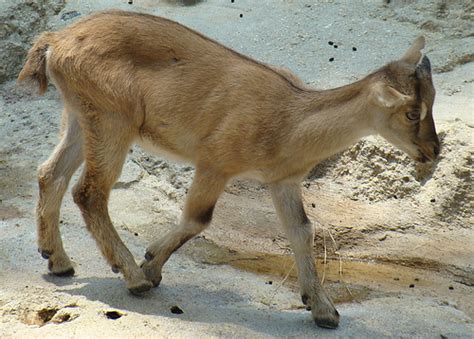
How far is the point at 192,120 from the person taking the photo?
19.3 ft

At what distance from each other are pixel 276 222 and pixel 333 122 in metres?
2.24

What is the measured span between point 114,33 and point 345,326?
2577 mm

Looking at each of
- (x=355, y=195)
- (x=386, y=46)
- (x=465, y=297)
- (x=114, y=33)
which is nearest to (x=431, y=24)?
(x=386, y=46)

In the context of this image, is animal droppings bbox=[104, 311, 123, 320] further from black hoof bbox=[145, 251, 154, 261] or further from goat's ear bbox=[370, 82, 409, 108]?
goat's ear bbox=[370, 82, 409, 108]

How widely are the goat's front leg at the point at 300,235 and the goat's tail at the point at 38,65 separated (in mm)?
1853

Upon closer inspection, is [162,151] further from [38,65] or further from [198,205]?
[38,65]

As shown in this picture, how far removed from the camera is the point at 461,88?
8852 mm

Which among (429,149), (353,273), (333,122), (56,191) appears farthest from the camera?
(353,273)

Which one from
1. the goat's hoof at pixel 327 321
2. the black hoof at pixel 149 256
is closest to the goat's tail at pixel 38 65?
the black hoof at pixel 149 256

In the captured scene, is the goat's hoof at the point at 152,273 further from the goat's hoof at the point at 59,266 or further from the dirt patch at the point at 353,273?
the dirt patch at the point at 353,273

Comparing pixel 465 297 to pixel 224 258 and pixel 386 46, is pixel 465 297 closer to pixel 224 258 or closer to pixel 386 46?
pixel 224 258

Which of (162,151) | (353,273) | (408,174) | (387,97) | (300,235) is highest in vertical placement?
(387,97)

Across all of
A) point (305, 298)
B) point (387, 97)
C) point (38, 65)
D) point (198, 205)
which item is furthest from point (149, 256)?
point (387, 97)

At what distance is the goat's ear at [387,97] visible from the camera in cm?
530
